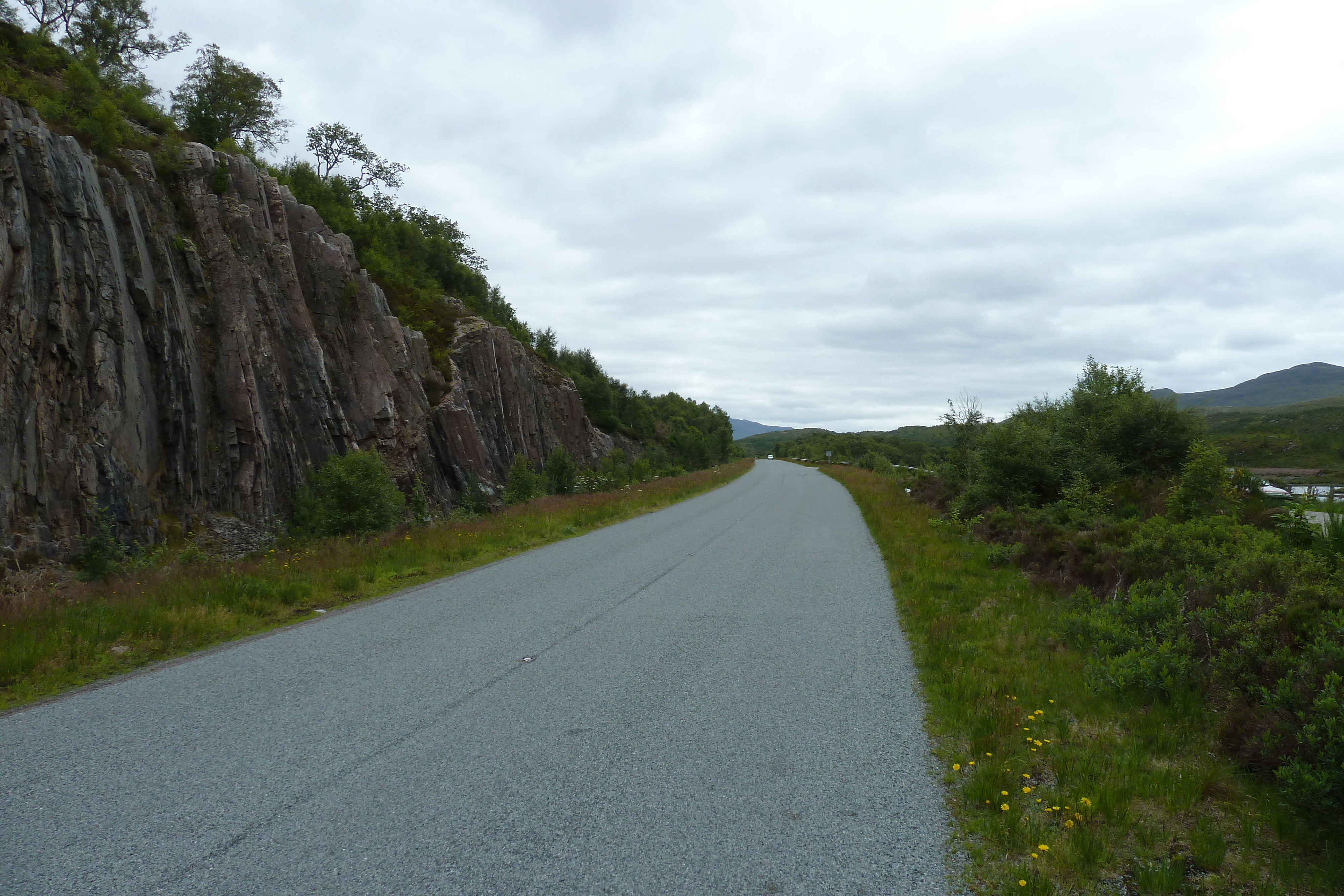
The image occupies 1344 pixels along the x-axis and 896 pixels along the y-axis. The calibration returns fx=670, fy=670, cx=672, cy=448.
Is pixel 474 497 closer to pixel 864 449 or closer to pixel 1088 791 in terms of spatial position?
pixel 1088 791

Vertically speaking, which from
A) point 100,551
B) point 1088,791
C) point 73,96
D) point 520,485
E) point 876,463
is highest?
point 73,96

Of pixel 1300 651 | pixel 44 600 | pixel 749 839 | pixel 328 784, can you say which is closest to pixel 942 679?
pixel 1300 651

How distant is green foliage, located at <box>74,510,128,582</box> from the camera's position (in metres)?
12.5

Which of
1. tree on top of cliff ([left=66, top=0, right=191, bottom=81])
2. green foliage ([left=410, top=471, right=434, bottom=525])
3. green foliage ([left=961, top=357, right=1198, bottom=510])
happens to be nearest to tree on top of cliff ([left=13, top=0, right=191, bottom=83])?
tree on top of cliff ([left=66, top=0, right=191, bottom=81])

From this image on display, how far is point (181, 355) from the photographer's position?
17906 millimetres

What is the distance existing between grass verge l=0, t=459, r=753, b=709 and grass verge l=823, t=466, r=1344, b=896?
289 inches

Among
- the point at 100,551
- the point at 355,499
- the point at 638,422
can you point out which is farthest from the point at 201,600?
the point at 638,422

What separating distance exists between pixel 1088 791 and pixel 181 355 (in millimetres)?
21393

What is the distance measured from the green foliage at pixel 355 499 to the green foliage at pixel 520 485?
34.4ft

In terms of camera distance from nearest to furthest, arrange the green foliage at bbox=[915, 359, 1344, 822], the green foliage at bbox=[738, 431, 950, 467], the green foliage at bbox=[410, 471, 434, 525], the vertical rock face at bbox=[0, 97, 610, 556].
Answer: the green foliage at bbox=[915, 359, 1344, 822] → the vertical rock face at bbox=[0, 97, 610, 556] → the green foliage at bbox=[410, 471, 434, 525] → the green foliage at bbox=[738, 431, 950, 467]

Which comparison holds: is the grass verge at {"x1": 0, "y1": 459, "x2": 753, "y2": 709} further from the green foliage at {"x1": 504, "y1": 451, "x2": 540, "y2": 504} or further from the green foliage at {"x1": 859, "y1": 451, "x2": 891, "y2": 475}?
the green foliage at {"x1": 859, "y1": 451, "x2": 891, "y2": 475}

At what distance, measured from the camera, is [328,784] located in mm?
3977

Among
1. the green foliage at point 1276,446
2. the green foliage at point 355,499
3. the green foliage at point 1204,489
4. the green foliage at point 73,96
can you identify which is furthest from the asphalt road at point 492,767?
the green foliage at point 73,96

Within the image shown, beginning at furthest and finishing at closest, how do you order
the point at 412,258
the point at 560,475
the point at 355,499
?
the point at 412,258
the point at 560,475
the point at 355,499
